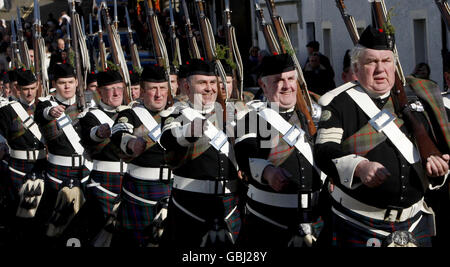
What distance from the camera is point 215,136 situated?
638 centimetres

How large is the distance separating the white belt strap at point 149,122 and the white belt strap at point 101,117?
758mm

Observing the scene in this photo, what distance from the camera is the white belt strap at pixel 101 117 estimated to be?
27.7 feet

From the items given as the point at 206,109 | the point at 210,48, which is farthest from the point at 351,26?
the point at 206,109

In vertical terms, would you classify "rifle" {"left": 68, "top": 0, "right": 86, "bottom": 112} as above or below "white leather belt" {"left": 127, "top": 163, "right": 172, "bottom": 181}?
above

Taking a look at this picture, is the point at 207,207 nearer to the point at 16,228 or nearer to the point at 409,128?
the point at 409,128

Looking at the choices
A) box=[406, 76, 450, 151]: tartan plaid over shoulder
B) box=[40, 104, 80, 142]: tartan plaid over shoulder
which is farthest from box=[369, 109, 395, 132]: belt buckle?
box=[40, 104, 80, 142]: tartan plaid over shoulder

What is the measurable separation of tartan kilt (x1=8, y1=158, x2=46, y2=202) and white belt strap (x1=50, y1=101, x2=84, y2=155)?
51.7 inches

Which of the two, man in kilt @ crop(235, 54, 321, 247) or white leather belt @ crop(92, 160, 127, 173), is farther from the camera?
white leather belt @ crop(92, 160, 127, 173)

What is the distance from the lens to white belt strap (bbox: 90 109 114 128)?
8.44 metres

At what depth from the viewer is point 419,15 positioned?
1415 centimetres

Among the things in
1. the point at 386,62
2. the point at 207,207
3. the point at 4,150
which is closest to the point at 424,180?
the point at 386,62

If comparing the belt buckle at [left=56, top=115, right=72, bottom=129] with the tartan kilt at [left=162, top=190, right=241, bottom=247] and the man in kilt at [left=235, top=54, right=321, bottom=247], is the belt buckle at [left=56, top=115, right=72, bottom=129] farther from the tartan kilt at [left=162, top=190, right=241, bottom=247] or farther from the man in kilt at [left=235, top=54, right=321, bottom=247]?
the man in kilt at [left=235, top=54, right=321, bottom=247]

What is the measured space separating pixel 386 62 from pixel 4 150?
5.79 meters

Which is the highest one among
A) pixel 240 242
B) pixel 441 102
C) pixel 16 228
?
pixel 441 102
